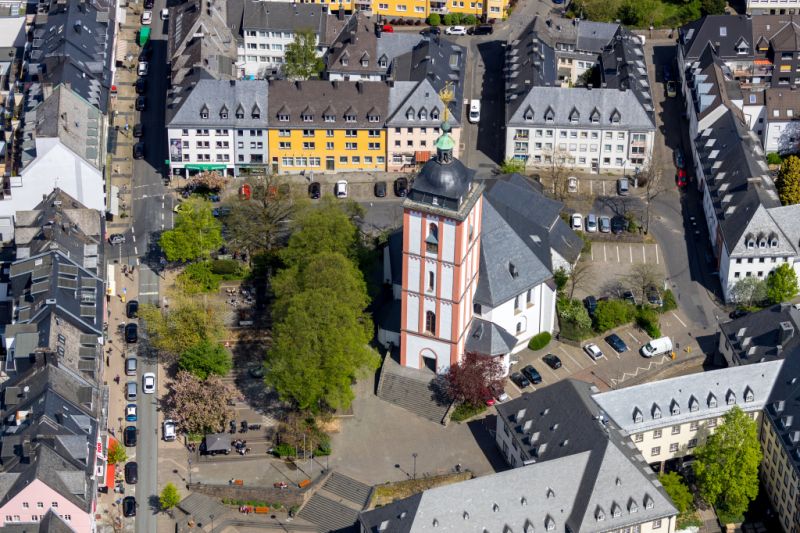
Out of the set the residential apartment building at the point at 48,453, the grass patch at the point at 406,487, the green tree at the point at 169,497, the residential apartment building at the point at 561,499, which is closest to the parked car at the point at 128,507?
the green tree at the point at 169,497

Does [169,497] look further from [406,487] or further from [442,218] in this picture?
[442,218]

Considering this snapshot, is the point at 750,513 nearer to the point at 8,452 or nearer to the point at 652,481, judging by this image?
the point at 652,481

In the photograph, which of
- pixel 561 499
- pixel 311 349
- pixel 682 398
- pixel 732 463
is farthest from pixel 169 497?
pixel 732 463

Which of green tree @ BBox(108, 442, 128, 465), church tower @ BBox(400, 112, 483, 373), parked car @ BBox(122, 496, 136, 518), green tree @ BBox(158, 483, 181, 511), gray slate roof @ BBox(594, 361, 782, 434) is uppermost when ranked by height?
church tower @ BBox(400, 112, 483, 373)

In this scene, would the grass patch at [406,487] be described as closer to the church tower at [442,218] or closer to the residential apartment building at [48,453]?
the church tower at [442,218]

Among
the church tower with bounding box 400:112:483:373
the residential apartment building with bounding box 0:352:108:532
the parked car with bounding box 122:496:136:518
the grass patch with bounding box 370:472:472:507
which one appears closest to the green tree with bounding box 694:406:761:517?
the grass patch with bounding box 370:472:472:507

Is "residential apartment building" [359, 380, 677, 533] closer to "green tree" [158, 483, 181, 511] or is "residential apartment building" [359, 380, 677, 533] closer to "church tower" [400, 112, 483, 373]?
"green tree" [158, 483, 181, 511]
